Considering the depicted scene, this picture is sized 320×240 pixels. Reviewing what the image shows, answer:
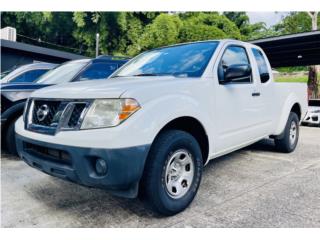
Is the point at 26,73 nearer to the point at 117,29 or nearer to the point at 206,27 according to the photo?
the point at 117,29

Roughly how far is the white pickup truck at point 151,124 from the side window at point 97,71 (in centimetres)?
180

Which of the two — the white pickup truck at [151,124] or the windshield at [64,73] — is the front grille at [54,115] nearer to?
the white pickup truck at [151,124]

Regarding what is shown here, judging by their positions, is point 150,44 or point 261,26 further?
point 261,26

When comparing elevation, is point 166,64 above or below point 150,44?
below

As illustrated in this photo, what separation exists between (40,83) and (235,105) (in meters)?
3.68

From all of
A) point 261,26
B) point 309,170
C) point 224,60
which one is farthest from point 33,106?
point 261,26

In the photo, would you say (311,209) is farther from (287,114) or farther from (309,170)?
(287,114)

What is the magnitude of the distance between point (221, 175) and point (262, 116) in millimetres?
1057

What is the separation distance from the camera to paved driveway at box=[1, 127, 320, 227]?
2623 millimetres

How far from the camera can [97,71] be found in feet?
18.8

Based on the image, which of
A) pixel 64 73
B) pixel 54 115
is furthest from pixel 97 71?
pixel 54 115

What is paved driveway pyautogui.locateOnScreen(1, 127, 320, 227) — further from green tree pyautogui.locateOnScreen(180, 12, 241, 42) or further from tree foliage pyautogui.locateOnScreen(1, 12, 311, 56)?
green tree pyautogui.locateOnScreen(180, 12, 241, 42)

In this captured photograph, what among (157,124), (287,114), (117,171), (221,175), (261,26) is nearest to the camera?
(117,171)

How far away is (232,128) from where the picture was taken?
3.48 m
